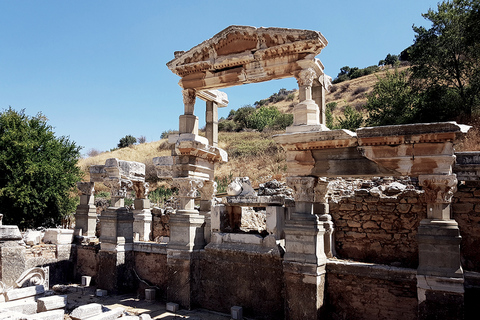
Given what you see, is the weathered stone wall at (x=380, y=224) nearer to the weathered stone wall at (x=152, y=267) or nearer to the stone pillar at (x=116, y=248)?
the weathered stone wall at (x=152, y=267)

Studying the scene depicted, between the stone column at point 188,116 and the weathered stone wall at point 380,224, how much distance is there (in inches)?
176

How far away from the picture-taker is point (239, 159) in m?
29.2

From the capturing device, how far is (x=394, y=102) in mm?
21609

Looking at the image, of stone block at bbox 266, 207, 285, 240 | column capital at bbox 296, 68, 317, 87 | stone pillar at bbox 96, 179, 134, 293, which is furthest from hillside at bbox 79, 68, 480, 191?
stone pillar at bbox 96, 179, 134, 293

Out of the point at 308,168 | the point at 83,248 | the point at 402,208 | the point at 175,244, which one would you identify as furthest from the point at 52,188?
the point at 402,208

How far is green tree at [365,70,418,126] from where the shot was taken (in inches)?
824

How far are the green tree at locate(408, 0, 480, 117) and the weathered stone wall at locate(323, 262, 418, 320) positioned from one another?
50.9 feet

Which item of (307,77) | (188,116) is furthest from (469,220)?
(188,116)

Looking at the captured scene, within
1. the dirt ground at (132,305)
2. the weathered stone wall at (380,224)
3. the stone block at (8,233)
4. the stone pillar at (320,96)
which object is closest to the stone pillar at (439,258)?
the weathered stone wall at (380,224)

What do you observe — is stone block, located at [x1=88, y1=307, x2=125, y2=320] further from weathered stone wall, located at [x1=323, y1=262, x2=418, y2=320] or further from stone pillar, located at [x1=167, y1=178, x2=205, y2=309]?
weathered stone wall, located at [x1=323, y1=262, x2=418, y2=320]

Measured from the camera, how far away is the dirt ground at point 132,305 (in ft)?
27.8

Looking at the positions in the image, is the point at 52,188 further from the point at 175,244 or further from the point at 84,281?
the point at 175,244

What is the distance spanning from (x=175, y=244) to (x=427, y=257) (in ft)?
20.0

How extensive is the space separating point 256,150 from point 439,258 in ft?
78.2
